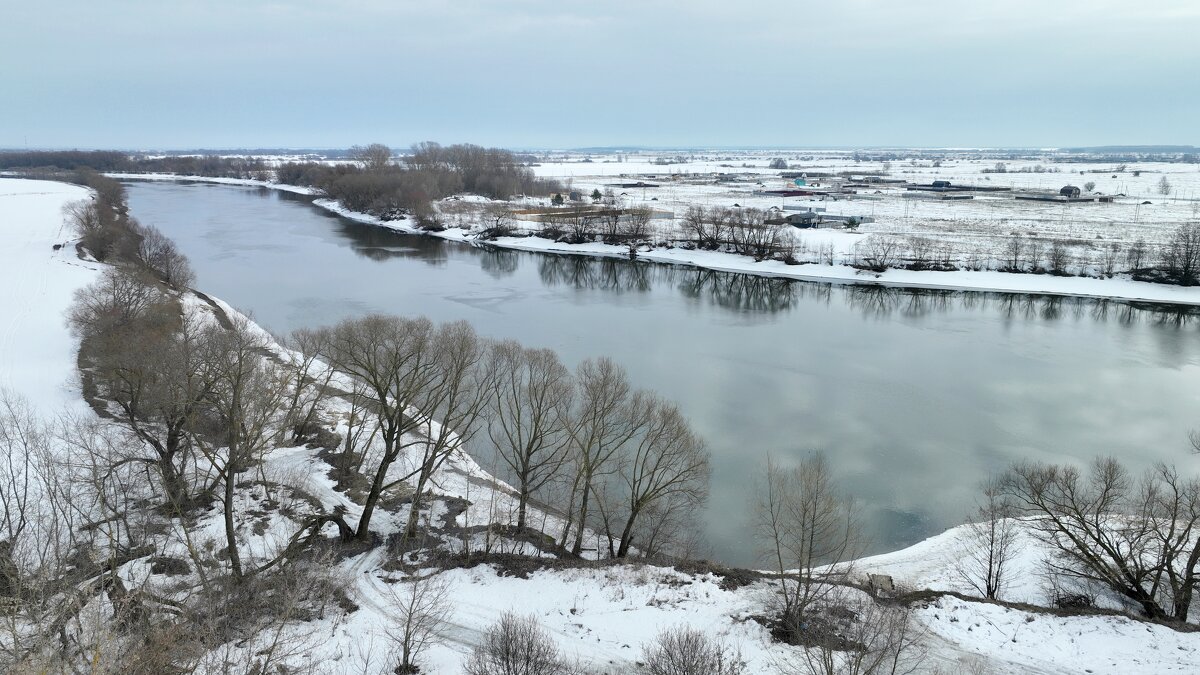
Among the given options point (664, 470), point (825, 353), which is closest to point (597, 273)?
point (825, 353)

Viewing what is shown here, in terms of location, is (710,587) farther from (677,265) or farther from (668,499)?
(677,265)

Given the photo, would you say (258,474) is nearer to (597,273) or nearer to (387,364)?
(387,364)

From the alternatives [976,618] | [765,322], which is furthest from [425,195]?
[976,618]

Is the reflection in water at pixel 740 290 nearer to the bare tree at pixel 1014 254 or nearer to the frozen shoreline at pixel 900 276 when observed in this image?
the frozen shoreline at pixel 900 276

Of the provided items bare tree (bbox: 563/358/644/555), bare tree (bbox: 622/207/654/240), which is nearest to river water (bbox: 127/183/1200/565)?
bare tree (bbox: 563/358/644/555)

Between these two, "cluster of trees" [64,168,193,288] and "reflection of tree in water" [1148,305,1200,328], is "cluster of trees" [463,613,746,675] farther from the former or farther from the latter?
"reflection of tree in water" [1148,305,1200,328]

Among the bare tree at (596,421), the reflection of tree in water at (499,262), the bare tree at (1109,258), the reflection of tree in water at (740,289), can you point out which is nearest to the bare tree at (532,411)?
the bare tree at (596,421)
